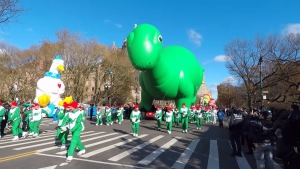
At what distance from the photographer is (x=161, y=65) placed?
1233cm

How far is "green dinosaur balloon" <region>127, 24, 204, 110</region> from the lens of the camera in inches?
388

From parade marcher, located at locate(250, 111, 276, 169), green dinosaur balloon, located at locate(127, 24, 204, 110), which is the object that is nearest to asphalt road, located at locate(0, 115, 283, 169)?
parade marcher, located at locate(250, 111, 276, 169)

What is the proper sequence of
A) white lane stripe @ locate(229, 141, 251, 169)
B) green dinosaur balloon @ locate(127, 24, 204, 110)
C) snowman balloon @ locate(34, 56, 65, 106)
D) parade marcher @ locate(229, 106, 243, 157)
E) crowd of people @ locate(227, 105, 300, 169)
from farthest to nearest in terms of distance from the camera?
snowman balloon @ locate(34, 56, 65, 106), green dinosaur balloon @ locate(127, 24, 204, 110), parade marcher @ locate(229, 106, 243, 157), white lane stripe @ locate(229, 141, 251, 169), crowd of people @ locate(227, 105, 300, 169)

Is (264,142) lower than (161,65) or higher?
lower

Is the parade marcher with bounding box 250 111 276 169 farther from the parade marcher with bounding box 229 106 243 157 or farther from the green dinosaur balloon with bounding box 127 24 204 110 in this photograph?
the green dinosaur balloon with bounding box 127 24 204 110

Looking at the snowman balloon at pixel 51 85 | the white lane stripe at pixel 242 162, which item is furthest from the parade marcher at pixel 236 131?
the snowman balloon at pixel 51 85

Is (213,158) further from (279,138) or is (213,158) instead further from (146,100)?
(146,100)

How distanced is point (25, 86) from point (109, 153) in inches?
1127

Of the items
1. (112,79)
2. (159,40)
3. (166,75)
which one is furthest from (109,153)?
(112,79)

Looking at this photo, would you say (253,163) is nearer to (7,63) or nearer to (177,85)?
(177,85)

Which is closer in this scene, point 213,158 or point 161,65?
point 213,158

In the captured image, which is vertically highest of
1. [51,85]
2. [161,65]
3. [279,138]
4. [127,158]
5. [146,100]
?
[161,65]

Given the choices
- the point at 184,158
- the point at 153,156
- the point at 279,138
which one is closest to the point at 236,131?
the point at 184,158

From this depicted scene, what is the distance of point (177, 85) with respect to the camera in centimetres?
1405
